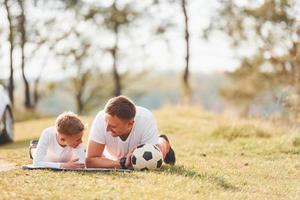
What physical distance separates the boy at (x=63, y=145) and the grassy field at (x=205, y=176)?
0.36 meters

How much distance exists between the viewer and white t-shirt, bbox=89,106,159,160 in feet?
27.1

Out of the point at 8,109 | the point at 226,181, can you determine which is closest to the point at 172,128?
the point at 8,109

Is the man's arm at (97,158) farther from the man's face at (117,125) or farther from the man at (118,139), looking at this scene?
the man's face at (117,125)

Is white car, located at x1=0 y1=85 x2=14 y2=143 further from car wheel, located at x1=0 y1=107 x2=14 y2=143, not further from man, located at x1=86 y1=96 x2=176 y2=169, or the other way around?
man, located at x1=86 y1=96 x2=176 y2=169

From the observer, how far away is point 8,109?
50.8ft

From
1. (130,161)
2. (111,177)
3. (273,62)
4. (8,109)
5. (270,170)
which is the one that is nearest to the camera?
(111,177)

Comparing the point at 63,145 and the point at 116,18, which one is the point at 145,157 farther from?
the point at 116,18

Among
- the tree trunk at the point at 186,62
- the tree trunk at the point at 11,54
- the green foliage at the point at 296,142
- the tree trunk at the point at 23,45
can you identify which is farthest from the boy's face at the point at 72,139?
the tree trunk at the point at 23,45

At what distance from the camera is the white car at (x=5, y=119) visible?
14.8 meters

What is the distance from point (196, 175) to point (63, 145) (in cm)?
179

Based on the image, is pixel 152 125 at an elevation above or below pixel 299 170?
above

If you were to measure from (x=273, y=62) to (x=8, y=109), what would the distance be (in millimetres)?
26049

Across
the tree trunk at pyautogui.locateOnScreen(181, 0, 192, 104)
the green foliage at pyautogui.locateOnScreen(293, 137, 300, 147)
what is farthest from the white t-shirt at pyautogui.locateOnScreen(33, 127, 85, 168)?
the tree trunk at pyautogui.locateOnScreen(181, 0, 192, 104)

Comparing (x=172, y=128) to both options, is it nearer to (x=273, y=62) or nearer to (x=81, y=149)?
(x=81, y=149)
